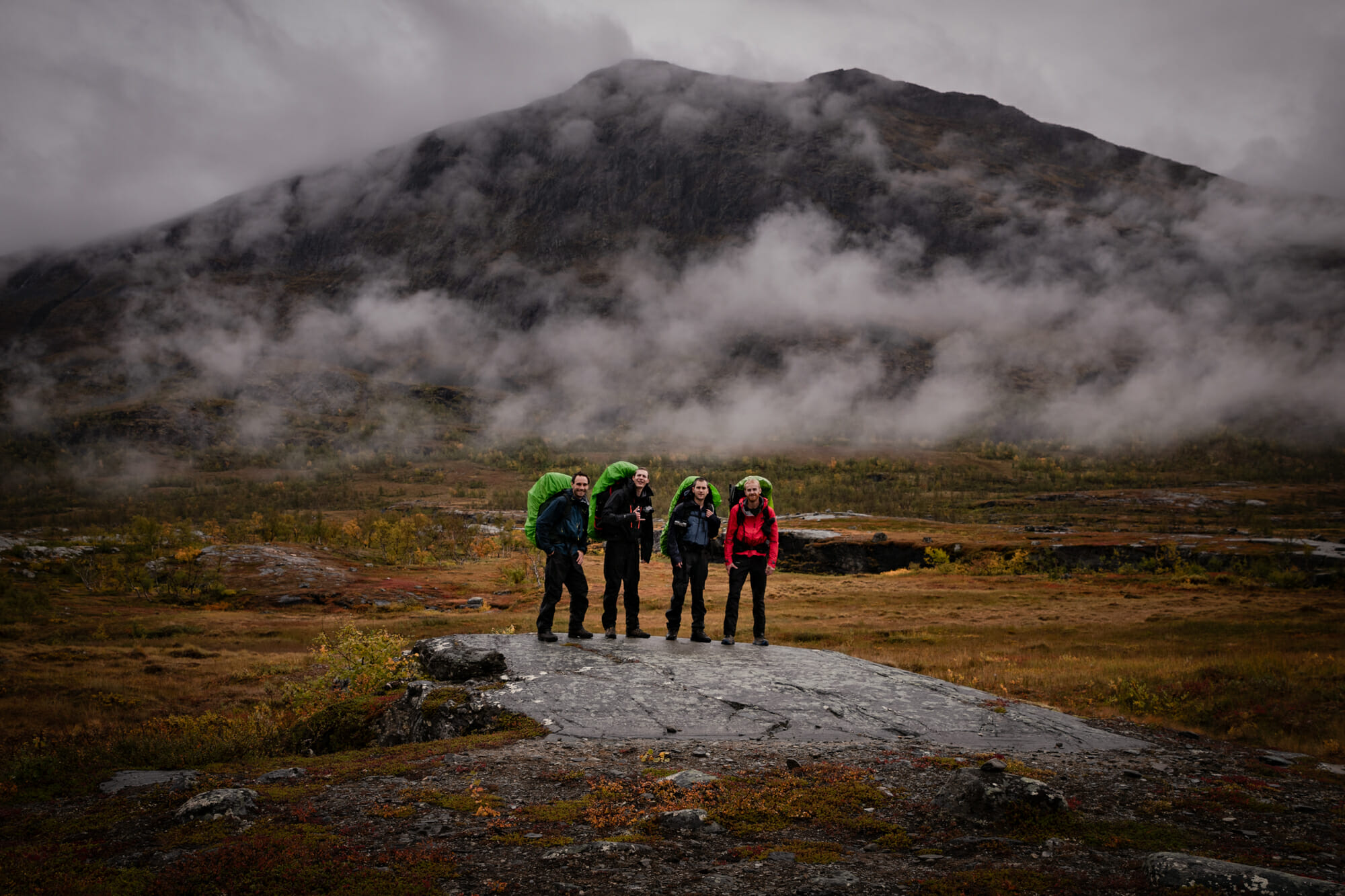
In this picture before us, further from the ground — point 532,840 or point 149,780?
point 532,840

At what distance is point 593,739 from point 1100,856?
7.59 metres

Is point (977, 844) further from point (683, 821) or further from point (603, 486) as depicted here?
point (603, 486)

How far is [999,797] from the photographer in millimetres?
8086

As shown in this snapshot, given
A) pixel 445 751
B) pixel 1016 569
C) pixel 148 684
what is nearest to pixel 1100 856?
pixel 445 751

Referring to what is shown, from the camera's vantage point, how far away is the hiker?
17375 millimetres

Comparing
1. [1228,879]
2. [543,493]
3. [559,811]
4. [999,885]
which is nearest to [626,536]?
[543,493]

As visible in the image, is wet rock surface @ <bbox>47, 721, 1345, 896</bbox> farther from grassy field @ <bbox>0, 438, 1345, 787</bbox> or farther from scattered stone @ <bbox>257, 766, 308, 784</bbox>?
grassy field @ <bbox>0, 438, 1345, 787</bbox>

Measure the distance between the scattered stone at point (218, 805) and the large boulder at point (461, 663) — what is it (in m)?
6.76

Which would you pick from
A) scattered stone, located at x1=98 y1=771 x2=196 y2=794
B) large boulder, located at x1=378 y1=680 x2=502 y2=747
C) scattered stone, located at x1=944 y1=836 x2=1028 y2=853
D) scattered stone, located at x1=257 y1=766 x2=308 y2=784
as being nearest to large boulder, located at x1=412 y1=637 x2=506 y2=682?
large boulder, located at x1=378 y1=680 x2=502 y2=747

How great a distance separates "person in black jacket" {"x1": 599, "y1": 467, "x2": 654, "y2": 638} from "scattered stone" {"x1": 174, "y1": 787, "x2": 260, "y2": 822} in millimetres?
10114

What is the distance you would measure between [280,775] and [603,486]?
34.3ft

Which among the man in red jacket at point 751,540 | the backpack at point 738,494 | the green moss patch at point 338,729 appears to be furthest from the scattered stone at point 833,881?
the man in red jacket at point 751,540

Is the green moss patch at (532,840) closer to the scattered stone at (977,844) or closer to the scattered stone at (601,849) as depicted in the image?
the scattered stone at (601,849)

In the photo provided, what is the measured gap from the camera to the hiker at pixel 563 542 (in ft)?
57.0
